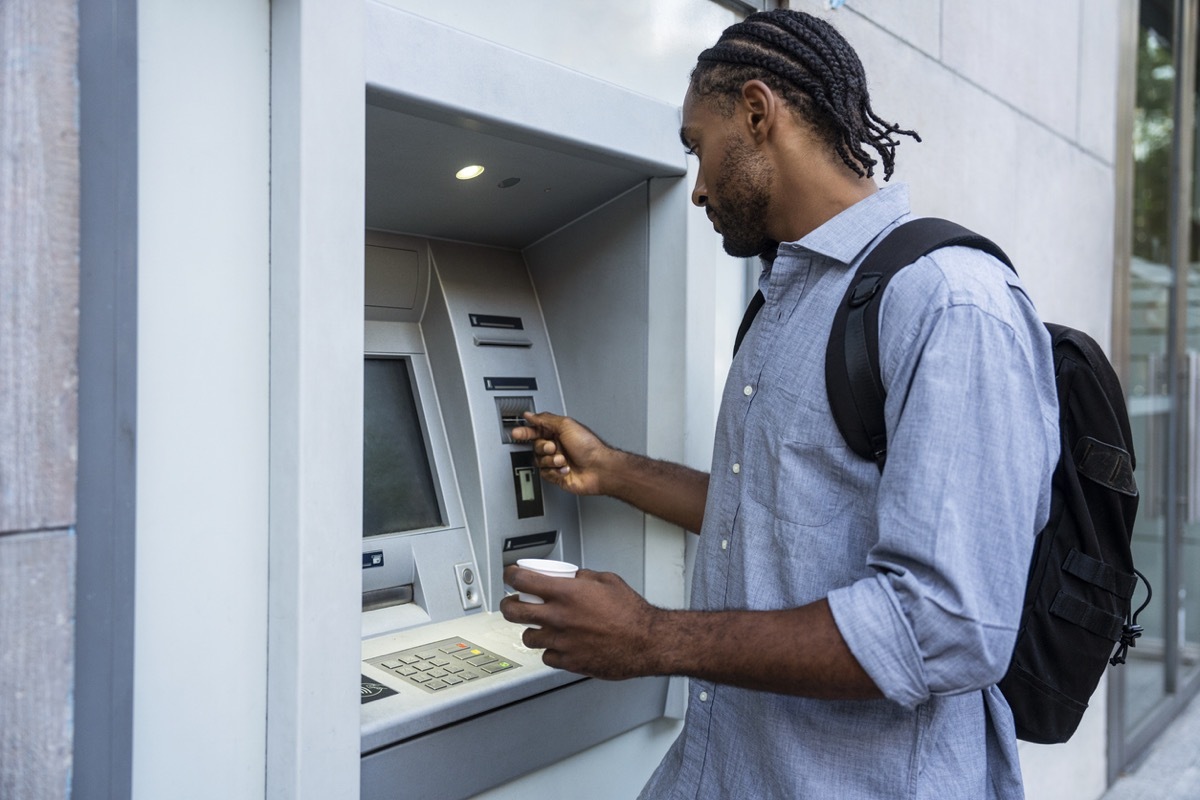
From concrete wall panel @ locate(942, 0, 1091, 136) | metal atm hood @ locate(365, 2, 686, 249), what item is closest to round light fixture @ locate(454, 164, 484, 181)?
metal atm hood @ locate(365, 2, 686, 249)

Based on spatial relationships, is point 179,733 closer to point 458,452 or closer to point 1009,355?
point 458,452

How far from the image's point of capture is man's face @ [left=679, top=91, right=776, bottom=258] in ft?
5.22

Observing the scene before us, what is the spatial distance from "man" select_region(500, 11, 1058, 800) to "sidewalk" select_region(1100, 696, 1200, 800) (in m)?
3.65

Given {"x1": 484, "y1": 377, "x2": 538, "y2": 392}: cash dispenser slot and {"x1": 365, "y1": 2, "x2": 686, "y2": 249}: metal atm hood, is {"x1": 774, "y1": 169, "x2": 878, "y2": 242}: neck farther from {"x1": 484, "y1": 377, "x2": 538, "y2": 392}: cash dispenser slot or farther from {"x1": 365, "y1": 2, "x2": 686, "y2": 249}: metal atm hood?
{"x1": 484, "y1": 377, "x2": 538, "y2": 392}: cash dispenser slot

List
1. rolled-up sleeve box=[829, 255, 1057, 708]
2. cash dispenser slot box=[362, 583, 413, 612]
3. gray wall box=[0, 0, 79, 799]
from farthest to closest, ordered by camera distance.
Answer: cash dispenser slot box=[362, 583, 413, 612]
rolled-up sleeve box=[829, 255, 1057, 708]
gray wall box=[0, 0, 79, 799]

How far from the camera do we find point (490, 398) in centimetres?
213

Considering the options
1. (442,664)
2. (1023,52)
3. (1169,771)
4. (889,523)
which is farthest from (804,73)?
(1169,771)

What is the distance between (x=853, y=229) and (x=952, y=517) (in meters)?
0.51

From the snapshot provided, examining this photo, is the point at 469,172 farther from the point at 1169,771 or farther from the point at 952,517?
the point at 1169,771

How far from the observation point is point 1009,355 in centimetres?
127

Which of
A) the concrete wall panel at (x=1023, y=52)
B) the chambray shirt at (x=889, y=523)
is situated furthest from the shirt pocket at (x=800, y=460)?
the concrete wall panel at (x=1023, y=52)

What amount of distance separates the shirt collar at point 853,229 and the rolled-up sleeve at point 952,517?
242 millimetres

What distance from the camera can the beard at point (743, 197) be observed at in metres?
1.59

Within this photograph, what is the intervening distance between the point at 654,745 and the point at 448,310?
109 cm
